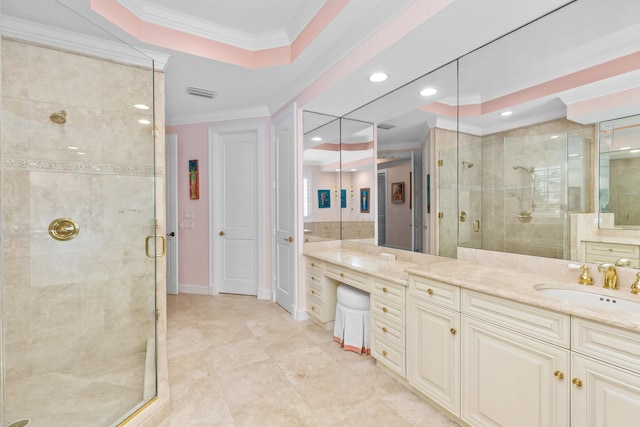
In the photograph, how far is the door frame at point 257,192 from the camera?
13.4 ft

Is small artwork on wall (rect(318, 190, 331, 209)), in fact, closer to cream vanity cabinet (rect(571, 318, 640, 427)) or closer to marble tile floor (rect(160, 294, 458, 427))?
marble tile floor (rect(160, 294, 458, 427))

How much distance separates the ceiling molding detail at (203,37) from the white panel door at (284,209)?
0.68m

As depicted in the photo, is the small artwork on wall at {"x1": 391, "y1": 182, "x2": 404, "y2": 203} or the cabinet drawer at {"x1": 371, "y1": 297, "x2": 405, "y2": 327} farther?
the small artwork on wall at {"x1": 391, "y1": 182, "x2": 404, "y2": 203}

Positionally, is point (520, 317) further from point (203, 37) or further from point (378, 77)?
point (203, 37)

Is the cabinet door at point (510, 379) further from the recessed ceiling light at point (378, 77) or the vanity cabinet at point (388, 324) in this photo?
the recessed ceiling light at point (378, 77)

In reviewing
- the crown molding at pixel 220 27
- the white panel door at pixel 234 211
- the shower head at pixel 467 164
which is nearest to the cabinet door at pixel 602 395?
the shower head at pixel 467 164

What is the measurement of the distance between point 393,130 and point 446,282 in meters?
1.68

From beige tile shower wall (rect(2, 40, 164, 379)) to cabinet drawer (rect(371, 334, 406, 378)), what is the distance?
1.91 meters

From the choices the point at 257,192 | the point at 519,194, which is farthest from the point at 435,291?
the point at 257,192

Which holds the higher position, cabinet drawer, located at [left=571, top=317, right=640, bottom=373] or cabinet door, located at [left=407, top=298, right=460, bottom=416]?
cabinet drawer, located at [left=571, top=317, right=640, bottom=373]

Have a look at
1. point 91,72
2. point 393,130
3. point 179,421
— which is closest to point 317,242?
point 393,130

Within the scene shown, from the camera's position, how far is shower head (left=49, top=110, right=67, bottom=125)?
6.72 feet

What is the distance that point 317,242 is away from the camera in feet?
11.8

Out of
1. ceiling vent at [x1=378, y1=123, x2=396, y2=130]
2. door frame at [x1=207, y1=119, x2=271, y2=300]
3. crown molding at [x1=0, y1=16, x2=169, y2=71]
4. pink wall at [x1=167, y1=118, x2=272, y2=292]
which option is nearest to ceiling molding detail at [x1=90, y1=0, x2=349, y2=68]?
crown molding at [x1=0, y1=16, x2=169, y2=71]
